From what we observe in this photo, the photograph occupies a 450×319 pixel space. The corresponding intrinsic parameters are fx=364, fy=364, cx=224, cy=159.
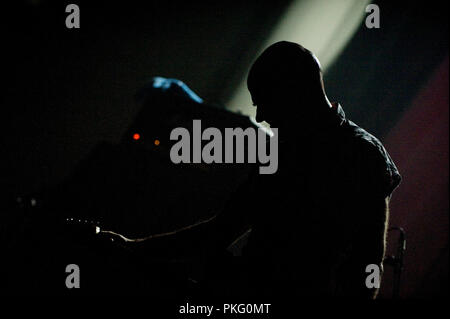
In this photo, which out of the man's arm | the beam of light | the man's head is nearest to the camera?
the man's arm

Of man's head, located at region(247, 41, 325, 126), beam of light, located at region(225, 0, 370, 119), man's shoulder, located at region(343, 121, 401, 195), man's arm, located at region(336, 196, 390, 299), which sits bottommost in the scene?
man's arm, located at region(336, 196, 390, 299)

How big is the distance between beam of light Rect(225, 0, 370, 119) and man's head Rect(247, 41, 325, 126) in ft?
6.22

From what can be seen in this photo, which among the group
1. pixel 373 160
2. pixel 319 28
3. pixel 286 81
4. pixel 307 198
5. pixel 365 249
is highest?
pixel 319 28

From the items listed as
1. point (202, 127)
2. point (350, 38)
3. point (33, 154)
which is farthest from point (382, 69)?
point (33, 154)

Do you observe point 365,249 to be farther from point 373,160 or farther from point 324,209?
point 373,160

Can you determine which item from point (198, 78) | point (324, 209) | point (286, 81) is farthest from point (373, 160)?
point (198, 78)

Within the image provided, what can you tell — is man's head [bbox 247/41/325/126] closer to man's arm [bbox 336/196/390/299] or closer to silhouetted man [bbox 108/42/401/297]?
silhouetted man [bbox 108/42/401/297]

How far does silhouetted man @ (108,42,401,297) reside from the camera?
104 cm

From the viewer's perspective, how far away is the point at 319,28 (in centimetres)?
323

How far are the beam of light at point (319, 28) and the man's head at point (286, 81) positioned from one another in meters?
1.90

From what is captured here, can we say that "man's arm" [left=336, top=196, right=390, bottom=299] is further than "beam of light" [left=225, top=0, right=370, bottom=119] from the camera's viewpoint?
No

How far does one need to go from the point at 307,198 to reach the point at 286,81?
440mm

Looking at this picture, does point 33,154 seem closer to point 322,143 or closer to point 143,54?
point 143,54

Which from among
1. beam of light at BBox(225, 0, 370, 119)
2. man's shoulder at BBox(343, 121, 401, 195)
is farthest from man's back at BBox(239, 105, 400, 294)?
beam of light at BBox(225, 0, 370, 119)
